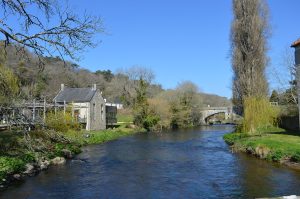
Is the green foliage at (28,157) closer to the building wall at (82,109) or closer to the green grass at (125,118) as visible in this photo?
the building wall at (82,109)

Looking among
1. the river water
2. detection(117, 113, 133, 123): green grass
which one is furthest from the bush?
detection(117, 113, 133, 123): green grass

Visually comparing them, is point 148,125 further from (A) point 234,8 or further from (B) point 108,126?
(A) point 234,8

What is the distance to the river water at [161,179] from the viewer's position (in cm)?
1485

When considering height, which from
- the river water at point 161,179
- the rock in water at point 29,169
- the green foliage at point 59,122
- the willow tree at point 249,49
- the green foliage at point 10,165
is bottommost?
the river water at point 161,179

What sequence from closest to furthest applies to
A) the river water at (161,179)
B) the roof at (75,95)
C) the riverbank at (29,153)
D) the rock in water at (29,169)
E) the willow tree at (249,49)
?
the river water at (161,179), the riverbank at (29,153), the rock in water at (29,169), the willow tree at (249,49), the roof at (75,95)

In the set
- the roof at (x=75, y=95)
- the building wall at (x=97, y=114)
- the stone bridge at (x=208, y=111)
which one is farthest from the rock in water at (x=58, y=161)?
the stone bridge at (x=208, y=111)

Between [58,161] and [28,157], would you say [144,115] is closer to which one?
[58,161]

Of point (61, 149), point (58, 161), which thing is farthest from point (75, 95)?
point (58, 161)

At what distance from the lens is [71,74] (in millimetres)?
89562

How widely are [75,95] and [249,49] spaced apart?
23.7m

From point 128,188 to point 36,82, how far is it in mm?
44925

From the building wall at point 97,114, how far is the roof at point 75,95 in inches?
30.8

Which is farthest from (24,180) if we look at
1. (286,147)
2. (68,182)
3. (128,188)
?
(286,147)

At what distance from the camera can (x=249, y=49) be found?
3919cm
